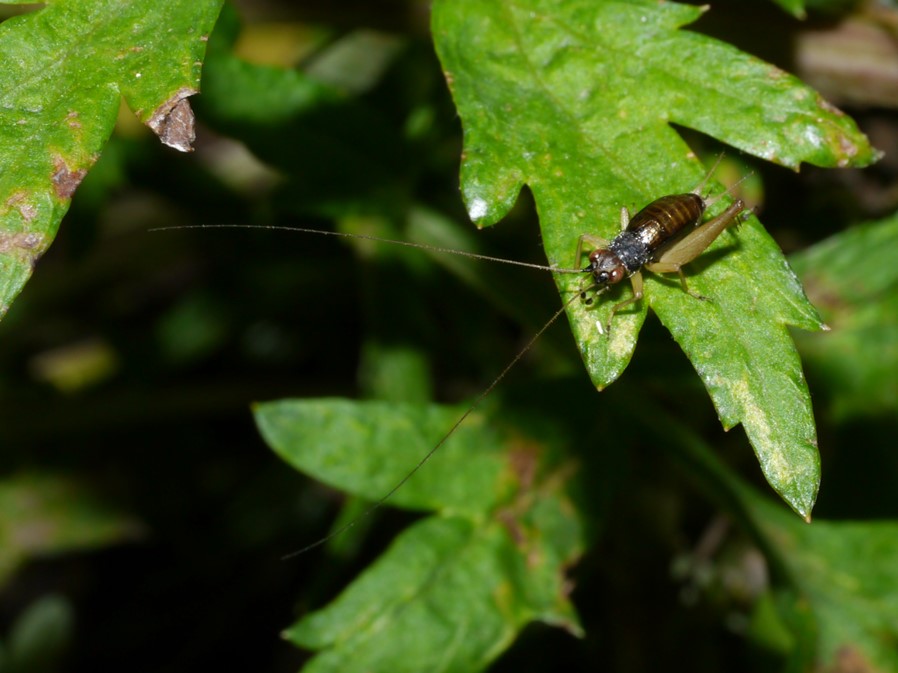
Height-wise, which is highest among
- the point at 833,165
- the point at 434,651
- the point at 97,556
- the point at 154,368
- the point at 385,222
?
the point at 833,165

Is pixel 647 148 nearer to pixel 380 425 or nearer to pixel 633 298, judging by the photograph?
pixel 633 298

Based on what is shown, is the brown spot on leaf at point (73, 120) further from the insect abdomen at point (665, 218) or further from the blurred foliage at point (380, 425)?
the insect abdomen at point (665, 218)

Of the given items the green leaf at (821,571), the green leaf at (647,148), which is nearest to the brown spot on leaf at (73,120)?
the green leaf at (647,148)

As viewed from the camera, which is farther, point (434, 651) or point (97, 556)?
point (97, 556)

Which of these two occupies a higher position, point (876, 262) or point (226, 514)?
point (876, 262)

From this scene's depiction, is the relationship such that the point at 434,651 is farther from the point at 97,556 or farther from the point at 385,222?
the point at 97,556

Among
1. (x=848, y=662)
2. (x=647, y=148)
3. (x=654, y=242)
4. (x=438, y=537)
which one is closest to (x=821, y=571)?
(x=848, y=662)

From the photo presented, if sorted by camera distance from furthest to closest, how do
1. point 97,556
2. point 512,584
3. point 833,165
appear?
1. point 97,556
2. point 512,584
3. point 833,165

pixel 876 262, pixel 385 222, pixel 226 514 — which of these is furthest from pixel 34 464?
pixel 876 262
